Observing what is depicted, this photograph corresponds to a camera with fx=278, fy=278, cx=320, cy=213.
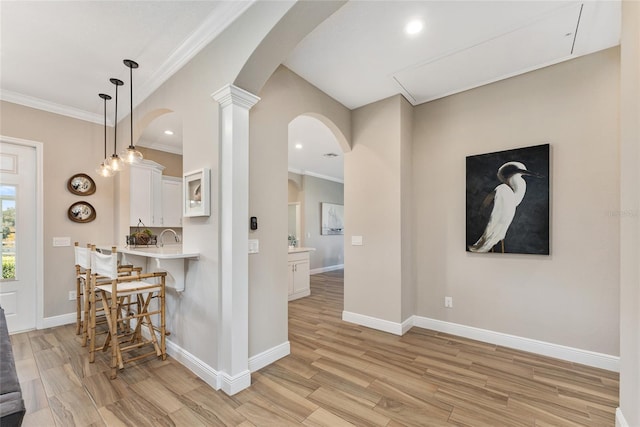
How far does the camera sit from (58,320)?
3.51 m

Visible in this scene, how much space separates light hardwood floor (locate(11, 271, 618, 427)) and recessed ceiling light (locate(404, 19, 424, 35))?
9.19 ft

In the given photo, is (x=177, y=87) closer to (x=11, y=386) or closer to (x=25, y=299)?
(x=11, y=386)

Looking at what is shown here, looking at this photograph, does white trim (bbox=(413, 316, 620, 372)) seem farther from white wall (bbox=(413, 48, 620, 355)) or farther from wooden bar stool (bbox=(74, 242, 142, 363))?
wooden bar stool (bbox=(74, 242, 142, 363))

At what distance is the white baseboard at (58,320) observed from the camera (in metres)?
3.41

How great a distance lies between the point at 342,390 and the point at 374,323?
1.37 meters

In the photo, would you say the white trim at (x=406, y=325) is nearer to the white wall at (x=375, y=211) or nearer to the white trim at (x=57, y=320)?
the white wall at (x=375, y=211)

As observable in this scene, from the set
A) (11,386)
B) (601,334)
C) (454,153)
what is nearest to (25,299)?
(11,386)

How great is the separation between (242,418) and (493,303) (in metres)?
2.62

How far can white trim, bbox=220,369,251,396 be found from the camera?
203 cm

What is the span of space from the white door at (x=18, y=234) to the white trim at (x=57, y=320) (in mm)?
98

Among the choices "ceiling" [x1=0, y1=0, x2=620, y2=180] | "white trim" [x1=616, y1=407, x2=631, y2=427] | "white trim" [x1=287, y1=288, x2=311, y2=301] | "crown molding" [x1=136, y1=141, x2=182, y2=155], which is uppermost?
"ceiling" [x1=0, y1=0, x2=620, y2=180]

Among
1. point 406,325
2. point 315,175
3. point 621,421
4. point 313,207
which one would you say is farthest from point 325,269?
point 621,421

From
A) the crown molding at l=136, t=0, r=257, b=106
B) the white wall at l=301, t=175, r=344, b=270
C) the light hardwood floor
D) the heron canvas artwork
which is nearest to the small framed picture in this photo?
the crown molding at l=136, t=0, r=257, b=106

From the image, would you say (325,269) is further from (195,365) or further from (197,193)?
(197,193)
